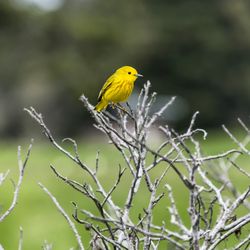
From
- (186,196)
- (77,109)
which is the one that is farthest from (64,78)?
(186,196)

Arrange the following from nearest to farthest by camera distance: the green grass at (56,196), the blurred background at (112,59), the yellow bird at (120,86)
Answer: the yellow bird at (120,86) < the green grass at (56,196) < the blurred background at (112,59)

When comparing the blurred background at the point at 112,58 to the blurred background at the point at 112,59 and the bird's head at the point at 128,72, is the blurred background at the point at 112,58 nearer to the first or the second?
the blurred background at the point at 112,59

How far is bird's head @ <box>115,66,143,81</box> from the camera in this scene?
3530 mm

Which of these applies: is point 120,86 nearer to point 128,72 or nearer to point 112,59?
point 128,72

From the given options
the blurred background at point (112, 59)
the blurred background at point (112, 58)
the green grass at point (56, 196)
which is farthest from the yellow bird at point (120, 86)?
the blurred background at point (112, 58)

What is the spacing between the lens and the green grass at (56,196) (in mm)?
12198

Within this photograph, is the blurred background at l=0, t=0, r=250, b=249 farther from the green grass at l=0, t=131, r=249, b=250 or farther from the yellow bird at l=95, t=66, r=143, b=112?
the yellow bird at l=95, t=66, r=143, b=112

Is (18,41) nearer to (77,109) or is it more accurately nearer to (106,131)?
(77,109)

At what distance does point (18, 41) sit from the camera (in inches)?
1550

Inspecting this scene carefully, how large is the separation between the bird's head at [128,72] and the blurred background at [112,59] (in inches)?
1260

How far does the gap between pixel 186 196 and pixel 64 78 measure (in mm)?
24521

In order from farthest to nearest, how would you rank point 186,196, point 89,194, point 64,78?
point 64,78
point 186,196
point 89,194

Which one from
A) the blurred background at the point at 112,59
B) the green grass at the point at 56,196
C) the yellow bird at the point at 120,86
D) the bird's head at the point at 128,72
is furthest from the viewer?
the blurred background at the point at 112,59

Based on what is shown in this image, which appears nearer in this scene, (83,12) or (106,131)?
(106,131)
